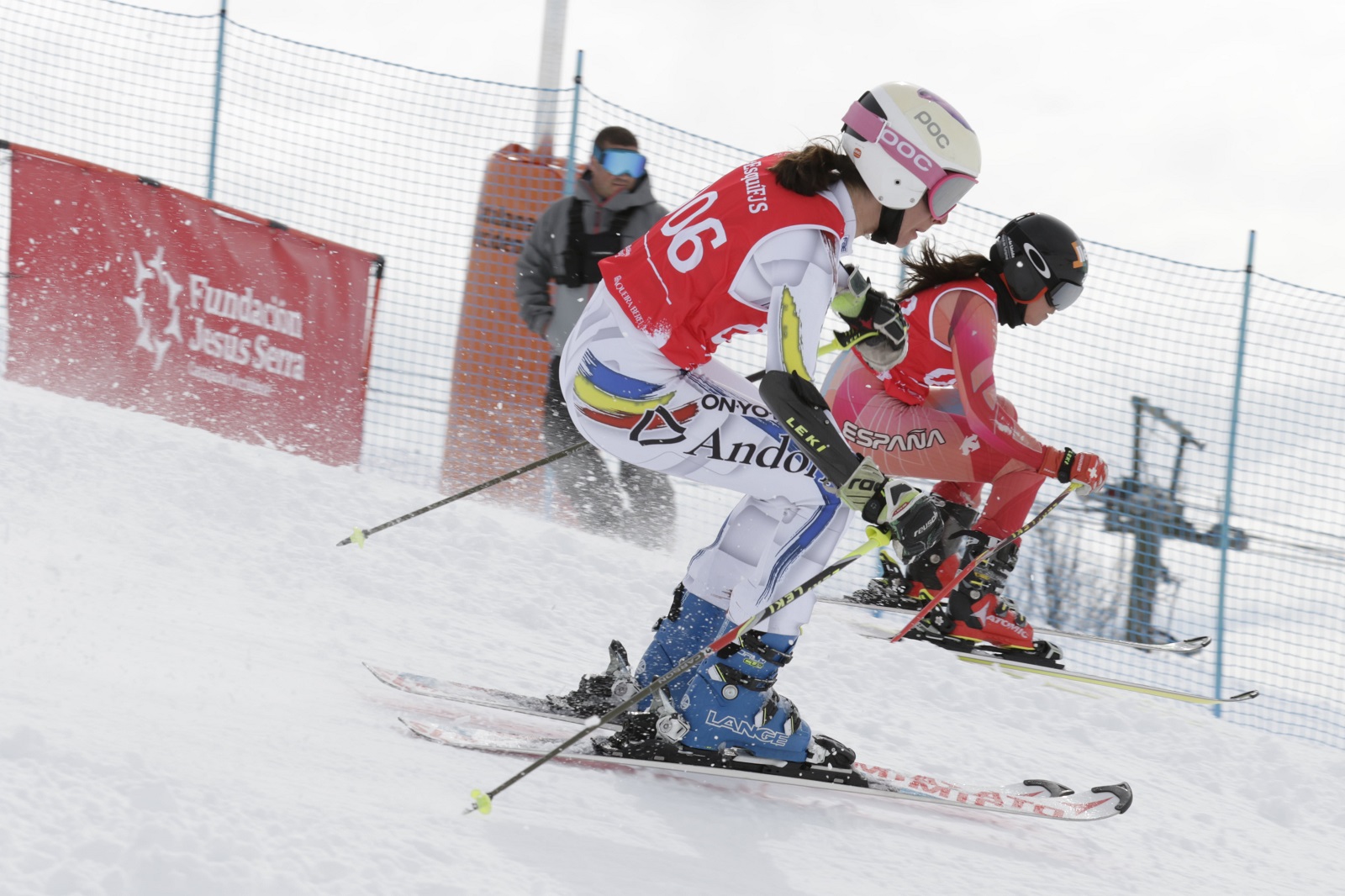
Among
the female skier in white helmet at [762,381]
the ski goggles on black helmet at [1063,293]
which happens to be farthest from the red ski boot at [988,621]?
the female skier in white helmet at [762,381]

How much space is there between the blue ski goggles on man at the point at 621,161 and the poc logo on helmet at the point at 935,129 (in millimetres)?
2580

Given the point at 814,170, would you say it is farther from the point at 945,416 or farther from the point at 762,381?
the point at 945,416

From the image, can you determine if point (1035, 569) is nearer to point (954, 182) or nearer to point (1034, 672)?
point (1034, 672)

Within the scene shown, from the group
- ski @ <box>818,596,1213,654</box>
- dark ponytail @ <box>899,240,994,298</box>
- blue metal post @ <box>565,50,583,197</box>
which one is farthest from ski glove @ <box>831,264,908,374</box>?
blue metal post @ <box>565,50,583,197</box>

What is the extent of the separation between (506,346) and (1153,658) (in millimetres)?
4229

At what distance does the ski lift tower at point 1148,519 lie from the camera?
21.0ft

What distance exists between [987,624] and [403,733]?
297 cm

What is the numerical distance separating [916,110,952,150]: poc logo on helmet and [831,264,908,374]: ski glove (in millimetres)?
400

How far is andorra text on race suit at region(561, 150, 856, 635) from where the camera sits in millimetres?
2713

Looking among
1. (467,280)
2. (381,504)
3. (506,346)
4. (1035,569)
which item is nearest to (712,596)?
(381,504)

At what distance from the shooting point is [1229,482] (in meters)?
6.24

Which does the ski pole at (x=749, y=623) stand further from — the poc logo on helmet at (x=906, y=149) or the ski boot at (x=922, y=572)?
the ski boot at (x=922, y=572)

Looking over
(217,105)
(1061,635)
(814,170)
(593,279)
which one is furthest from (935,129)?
(217,105)

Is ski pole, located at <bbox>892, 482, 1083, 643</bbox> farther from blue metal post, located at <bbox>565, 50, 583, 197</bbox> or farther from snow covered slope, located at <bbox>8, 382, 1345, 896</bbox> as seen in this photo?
blue metal post, located at <bbox>565, 50, 583, 197</bbox>
